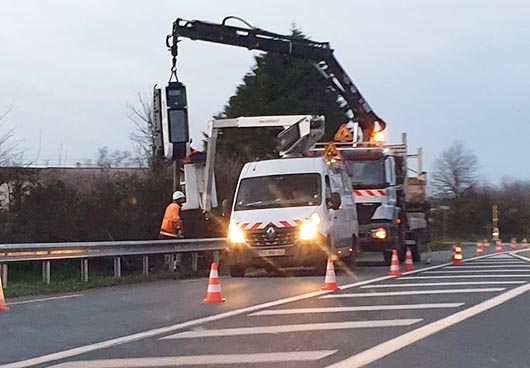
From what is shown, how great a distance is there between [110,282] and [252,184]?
12.3ft

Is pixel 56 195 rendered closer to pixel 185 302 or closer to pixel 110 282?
pixel 110 282

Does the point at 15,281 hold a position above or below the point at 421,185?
below

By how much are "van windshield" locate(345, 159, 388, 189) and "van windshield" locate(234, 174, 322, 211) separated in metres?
3.87

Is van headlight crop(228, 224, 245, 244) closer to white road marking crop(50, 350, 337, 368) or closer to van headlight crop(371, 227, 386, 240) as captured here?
van headlight crop(371, 227, 386, 240)

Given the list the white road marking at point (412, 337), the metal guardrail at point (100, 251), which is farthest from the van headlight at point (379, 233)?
the white road marking at point (412, 337)

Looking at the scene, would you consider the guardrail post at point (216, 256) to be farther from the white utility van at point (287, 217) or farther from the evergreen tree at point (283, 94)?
the evergreen tree at point (283, 94)

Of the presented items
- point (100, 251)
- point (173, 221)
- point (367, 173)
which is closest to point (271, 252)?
point (100, 251)

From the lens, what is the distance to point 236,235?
19156 mm

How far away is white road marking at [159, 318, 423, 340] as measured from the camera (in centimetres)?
1036

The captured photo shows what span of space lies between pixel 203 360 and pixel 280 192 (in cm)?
1105

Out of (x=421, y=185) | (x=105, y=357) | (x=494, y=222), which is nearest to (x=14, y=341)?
(x=105, y=357)

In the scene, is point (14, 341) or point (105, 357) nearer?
point (105, 357)

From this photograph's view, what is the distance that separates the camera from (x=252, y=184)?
1997 centimetres

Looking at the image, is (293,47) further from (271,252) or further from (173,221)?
(271,252)
